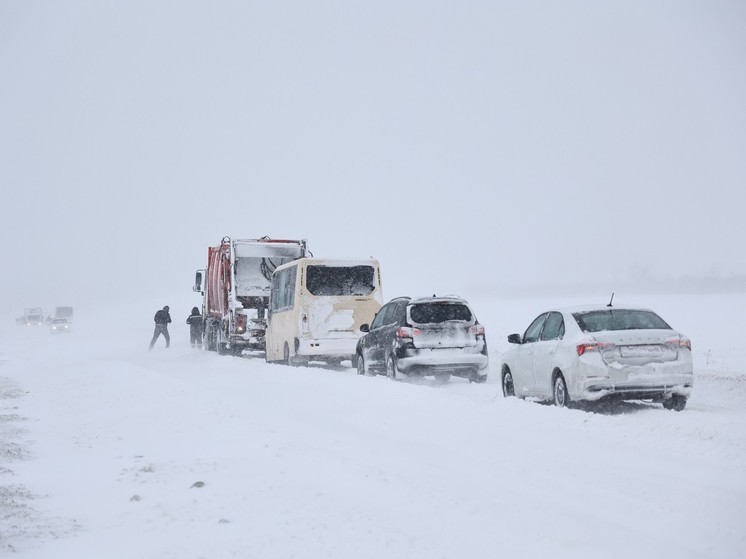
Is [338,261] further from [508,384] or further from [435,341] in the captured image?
[508,384]

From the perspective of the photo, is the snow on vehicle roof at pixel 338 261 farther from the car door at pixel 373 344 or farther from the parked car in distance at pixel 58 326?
the parked car in distance at pixel 58 326

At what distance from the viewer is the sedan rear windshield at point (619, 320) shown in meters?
11.8

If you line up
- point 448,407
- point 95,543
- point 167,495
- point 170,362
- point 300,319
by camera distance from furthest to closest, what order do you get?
point 170,362, point 300,319, point 448,407, point 167,495, point 95,543

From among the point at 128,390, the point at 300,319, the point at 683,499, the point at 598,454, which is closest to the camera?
the point at 683,499

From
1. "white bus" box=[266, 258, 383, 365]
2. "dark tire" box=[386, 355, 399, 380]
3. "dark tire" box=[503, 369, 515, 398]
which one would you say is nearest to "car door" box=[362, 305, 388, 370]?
"dark tire" box=[386, 355, 399, 380]

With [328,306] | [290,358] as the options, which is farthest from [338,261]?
[290,358]

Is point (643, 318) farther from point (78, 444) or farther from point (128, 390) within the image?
point (128, 390)

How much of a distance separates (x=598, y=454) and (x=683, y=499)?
6.11ft

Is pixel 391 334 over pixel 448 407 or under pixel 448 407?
over

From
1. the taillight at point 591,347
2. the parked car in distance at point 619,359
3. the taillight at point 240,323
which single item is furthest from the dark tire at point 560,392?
the taillight at point 240,323

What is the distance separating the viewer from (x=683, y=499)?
21.5ft

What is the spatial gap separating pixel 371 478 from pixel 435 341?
363 inches

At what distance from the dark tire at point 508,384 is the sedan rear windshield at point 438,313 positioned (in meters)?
2.62

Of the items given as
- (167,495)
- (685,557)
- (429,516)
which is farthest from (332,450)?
(685,557)
